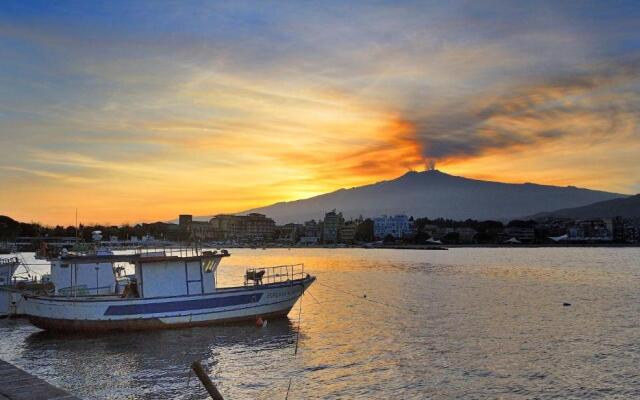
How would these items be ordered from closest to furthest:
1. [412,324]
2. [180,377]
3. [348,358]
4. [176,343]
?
[180,377] < [348,358] < [176,343] < [412,324]

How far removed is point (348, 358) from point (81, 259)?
14.4m

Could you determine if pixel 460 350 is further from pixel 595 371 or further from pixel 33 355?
pixel 33 355

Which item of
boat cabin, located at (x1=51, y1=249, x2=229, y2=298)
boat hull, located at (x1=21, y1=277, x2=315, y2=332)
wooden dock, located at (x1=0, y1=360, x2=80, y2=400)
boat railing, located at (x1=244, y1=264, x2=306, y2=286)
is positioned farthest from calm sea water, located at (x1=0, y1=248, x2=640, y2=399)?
wooden dock, located at (x1=0, y1=360, x2=80, y2=400)

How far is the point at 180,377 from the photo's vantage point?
18.9 metres

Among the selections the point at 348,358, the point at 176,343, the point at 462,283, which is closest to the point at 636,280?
the point at 462,283

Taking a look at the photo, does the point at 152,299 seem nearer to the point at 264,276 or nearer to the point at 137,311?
the point at 137,311

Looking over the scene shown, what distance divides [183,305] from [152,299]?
1.56 m

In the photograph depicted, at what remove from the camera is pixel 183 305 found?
88.9ft

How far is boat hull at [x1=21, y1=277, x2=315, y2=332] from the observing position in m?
25.9

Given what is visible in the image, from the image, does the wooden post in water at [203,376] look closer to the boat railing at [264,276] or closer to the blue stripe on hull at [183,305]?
the blue stripe on hull at [183,305]

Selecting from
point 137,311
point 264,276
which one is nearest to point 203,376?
point 137,311

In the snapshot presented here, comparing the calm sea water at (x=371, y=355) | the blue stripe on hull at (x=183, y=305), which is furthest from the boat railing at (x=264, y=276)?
the calm sea water at (x=371, y=355)

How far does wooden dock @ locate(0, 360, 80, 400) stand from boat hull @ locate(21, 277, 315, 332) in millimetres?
12783

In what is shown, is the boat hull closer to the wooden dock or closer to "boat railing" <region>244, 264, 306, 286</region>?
"boat railing" <region>244, 264, 306, 286</region>
